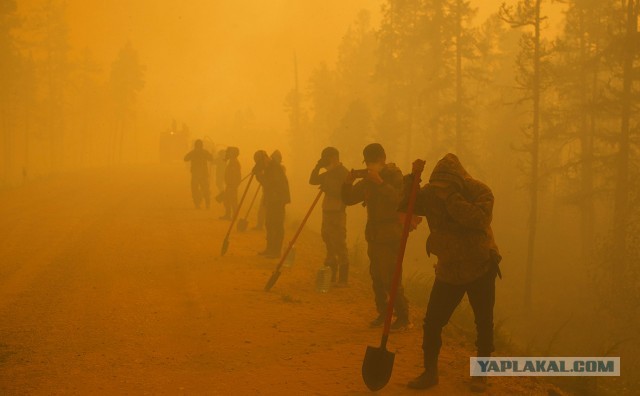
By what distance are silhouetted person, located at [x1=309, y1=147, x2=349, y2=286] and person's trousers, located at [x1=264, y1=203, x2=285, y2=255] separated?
2.45m

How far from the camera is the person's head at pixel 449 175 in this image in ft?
17.3

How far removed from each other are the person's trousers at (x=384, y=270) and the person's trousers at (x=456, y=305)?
1.83 meters

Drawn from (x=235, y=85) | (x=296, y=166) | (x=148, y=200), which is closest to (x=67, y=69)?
(x=296, y=166)

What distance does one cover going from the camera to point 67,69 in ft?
192

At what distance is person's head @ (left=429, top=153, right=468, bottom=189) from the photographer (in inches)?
208

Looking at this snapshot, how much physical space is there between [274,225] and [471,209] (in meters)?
7.97

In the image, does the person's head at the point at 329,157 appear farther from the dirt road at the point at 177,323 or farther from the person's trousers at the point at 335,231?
the dirt road at the point at 177,323

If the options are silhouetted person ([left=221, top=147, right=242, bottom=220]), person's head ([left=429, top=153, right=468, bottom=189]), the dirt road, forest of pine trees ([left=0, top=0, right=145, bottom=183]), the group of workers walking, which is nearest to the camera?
the group of workers walking

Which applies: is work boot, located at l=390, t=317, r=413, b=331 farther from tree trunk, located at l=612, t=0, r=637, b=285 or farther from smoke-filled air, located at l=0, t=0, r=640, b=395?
tree trunk, located at l=612, t=0, r=637, b=285

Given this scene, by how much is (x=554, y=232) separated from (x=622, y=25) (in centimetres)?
1560

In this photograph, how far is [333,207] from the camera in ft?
32.9

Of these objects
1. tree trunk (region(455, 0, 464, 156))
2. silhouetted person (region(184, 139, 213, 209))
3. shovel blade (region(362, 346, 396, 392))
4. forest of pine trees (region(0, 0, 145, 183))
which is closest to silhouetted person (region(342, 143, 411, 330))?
shovel blade (region(362, 346, 396, 392))

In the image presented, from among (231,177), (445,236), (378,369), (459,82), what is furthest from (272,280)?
(459,82)

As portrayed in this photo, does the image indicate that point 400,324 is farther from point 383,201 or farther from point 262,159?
point 262,159
